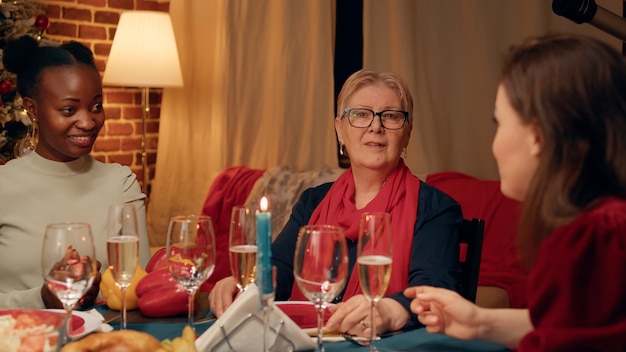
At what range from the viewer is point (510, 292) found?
305 centimetres

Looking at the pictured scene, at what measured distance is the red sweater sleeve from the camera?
3.36ft

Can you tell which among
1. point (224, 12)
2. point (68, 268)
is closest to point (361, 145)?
point (68, 268)

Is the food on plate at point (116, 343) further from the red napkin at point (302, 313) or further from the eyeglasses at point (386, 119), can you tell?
the eyeglasses at point (386, 119)

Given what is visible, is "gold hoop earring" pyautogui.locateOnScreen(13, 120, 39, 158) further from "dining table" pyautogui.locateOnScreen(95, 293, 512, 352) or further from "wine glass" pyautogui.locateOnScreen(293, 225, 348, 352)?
"wine glass" pyautogui.locateOnScreen(293, 225, 348, 352)

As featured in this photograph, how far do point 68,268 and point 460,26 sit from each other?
295cm

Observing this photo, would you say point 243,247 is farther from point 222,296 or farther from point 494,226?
point 494,226

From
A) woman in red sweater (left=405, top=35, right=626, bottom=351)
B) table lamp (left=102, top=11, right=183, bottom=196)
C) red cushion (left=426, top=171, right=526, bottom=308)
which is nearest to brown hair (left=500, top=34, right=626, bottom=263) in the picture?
woman in red sweater (left=405, top=35, right=626, bottom=351)

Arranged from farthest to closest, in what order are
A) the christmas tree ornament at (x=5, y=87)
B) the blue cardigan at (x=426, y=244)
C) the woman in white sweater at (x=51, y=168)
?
the christmas tree ornament at (x=5, y=87)
the woman in white sweater at (x=51, y=168)
the blue cardigan at (x=426, y=244)

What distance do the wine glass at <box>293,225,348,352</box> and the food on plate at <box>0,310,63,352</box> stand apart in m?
0.39

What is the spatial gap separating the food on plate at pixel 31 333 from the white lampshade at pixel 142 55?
10.0 ft

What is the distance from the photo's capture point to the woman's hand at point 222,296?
157 cm

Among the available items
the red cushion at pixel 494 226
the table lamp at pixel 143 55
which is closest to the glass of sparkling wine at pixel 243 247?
the red cushion at pixel 494 226

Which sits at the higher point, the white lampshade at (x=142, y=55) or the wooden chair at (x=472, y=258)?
the white lampshade at (x=142, y=55)

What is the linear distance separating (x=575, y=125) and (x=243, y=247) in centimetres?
65
